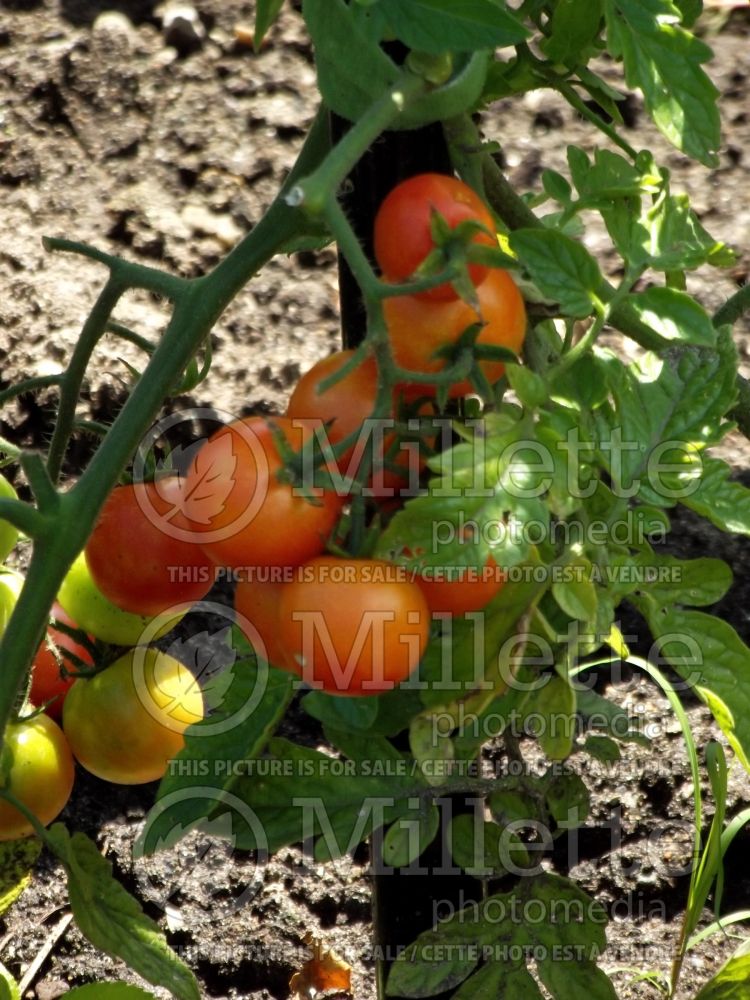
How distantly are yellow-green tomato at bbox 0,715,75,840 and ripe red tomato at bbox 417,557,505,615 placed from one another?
1.27 ft

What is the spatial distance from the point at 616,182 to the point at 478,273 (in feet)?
0.44

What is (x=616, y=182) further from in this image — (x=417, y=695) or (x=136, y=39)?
(x=136, y=39)

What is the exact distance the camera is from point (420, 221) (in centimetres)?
70

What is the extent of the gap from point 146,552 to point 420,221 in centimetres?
32

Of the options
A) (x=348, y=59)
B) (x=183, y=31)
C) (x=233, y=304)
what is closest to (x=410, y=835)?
(x=348, y=59)

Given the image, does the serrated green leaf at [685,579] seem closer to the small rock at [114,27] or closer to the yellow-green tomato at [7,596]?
the yellow-green tomato at [7,596]

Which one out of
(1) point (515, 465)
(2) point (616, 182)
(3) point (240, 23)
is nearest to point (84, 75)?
(3) point (240, 23)

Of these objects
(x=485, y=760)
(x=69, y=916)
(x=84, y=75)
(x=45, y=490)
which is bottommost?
(x=69, y=916)

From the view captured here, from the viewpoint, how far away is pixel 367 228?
34.7 inches

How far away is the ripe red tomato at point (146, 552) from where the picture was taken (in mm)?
883

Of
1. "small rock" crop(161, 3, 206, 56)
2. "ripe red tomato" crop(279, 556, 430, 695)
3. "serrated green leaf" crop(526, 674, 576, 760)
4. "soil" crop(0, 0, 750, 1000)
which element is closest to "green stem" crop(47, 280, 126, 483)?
"ripe red tomato" crop(279, 556, 430, 695)

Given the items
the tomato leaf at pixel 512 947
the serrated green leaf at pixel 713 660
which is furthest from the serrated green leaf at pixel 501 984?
the serrated green leaf at pixel 713 660

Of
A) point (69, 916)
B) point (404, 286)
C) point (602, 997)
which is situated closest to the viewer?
point (404, 286)

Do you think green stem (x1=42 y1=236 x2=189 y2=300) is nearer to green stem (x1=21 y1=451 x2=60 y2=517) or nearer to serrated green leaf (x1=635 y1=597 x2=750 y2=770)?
green stem (x1=21 y1=451 x2=60 y2=517)
